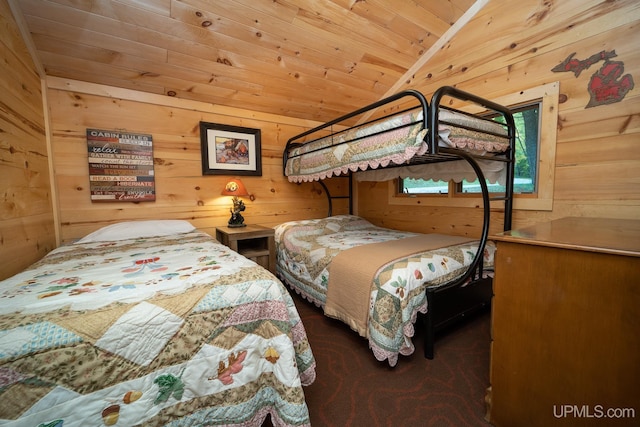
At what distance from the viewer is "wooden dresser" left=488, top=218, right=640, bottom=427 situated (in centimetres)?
71

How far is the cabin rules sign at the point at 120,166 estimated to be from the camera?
6.80 ft

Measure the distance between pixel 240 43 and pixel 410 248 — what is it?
6.85 feet

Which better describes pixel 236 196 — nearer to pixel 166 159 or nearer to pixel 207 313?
pixel 166 159

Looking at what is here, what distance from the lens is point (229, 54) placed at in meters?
2.08

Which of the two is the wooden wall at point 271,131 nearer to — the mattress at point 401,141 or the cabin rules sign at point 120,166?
the cabin rules sign at point 120,166

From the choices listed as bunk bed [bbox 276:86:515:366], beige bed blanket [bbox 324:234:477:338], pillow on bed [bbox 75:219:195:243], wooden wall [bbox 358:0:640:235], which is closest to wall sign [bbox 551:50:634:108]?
wooden wall [bbox 358:0:640:235]

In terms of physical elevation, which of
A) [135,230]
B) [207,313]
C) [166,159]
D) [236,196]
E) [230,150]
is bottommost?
[207,313]

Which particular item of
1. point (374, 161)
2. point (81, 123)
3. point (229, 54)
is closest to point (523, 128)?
point (374, 161)

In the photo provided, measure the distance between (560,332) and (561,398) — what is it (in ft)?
0.75

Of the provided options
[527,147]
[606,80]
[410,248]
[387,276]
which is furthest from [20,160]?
[606,80]

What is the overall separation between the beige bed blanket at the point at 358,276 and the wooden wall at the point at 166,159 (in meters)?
1.51

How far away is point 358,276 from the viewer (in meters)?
1.49

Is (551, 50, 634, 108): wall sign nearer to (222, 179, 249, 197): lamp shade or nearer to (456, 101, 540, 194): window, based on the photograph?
(456, 101, 540, 194): window

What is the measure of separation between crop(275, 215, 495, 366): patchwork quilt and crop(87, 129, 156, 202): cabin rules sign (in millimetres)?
1396
